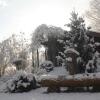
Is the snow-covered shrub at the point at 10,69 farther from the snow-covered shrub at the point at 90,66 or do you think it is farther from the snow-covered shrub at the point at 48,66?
the snow-covered shrub at the point at 90,66

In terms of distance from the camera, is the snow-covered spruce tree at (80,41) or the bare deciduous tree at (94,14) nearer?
the snow-covered spruce tree at (80,41)

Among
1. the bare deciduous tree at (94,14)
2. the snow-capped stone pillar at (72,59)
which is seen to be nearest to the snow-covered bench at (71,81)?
the snow-capped stone pillar at (72,59)

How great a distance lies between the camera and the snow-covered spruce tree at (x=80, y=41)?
672 inches

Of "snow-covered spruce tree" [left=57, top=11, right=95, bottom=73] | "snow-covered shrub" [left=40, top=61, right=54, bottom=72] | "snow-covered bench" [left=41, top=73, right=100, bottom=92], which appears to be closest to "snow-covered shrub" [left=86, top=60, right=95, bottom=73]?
"snow-covered spruce tree" [left=57, top=11, right=95, bottom=73]

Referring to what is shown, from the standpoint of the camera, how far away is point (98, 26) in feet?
130

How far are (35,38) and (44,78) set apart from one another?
14244 millimetres

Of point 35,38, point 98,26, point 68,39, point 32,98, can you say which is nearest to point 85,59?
point 68,39

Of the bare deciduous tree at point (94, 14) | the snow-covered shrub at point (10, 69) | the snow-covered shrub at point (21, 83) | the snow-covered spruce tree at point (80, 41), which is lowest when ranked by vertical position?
the snow-covered shrub at point (21, 83)

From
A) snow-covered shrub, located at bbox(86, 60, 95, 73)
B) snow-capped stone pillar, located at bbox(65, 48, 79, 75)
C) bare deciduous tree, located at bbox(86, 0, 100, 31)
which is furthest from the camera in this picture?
bare deciduous tree, located at bbox(86, 0, 100, 31)

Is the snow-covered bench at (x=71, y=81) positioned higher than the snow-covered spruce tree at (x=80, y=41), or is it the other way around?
the snow-covered spruce tree at (x=80, y=41)

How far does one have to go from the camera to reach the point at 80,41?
17328 mm

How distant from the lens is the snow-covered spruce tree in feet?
56.0

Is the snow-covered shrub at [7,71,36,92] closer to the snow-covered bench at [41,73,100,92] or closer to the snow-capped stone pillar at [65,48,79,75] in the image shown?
the snow-covered bench at [41,73,100,92]

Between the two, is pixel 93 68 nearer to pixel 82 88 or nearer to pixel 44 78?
pixel 82 88
